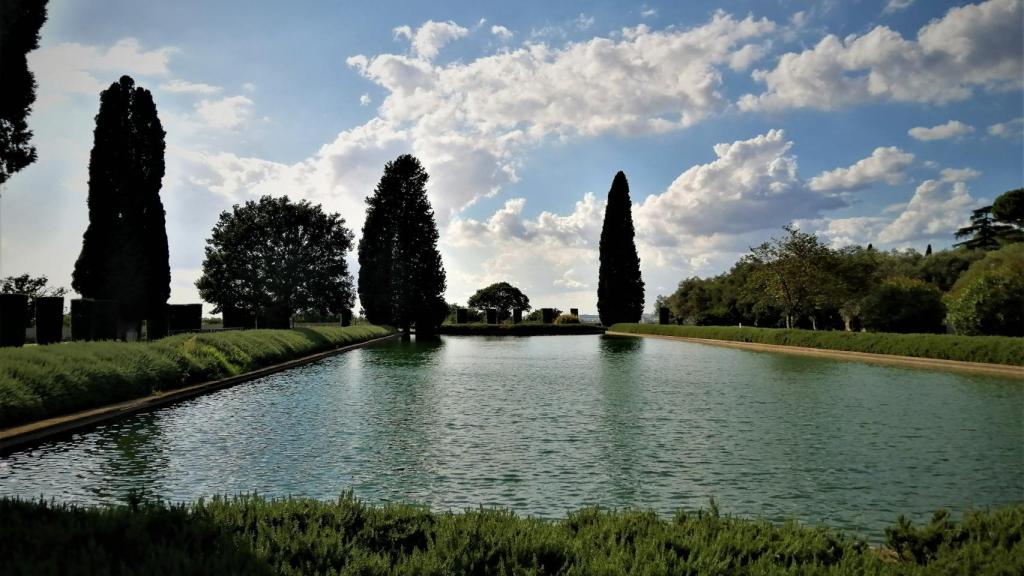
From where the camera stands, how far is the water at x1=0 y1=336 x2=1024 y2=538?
6.96 meters

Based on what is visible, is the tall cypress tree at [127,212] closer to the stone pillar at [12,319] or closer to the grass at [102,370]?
the grass at [102,370]

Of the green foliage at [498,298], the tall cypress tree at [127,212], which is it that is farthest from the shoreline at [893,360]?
the green foliage at [498,298]

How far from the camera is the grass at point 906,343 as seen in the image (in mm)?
21359

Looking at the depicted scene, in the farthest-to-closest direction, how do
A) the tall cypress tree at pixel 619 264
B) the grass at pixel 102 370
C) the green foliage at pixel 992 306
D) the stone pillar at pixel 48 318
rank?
1. the tall cypress tree at pixel 619 264
2. the green foliage at pixel 992 306
3. the stone pillar at pixel 48 318
4. the grass at pixel 102 370

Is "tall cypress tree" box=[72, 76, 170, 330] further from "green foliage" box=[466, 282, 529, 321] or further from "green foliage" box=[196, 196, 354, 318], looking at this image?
"green foliage" box=[466, 282, 529, 321]

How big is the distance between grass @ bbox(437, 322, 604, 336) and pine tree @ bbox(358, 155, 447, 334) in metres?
1.72

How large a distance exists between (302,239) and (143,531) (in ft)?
143

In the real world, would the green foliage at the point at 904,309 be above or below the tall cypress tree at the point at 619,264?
below

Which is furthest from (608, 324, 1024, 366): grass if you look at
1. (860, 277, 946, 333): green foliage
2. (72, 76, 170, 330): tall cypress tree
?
(72, 76, 170, 330): tall cypress tree

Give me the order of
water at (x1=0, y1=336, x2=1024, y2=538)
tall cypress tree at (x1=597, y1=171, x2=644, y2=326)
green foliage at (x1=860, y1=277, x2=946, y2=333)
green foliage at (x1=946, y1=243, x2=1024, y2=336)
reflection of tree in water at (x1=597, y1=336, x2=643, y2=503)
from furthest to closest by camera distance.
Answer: tall cypress tree at (x1=597, y1=171, x2=644, y2=326) → green foliage at (x1=860, y1=277, x2=946, y2=333) → green foliage at (x1=946, y1=243, x2=1024, y2=336) → reflection of tree in water at (x1=597, y1=336, x2=643, y2=503) → water at (x1=0, y1=336, x2=1024, y2=538)

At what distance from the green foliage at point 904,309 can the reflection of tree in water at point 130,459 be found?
34807 millimetres

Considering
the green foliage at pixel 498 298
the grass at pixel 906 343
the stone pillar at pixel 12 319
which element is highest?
the green foliage at pixel 498 298

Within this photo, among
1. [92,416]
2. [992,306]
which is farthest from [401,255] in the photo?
[92,416]

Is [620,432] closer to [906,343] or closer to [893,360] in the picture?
[893,360]
